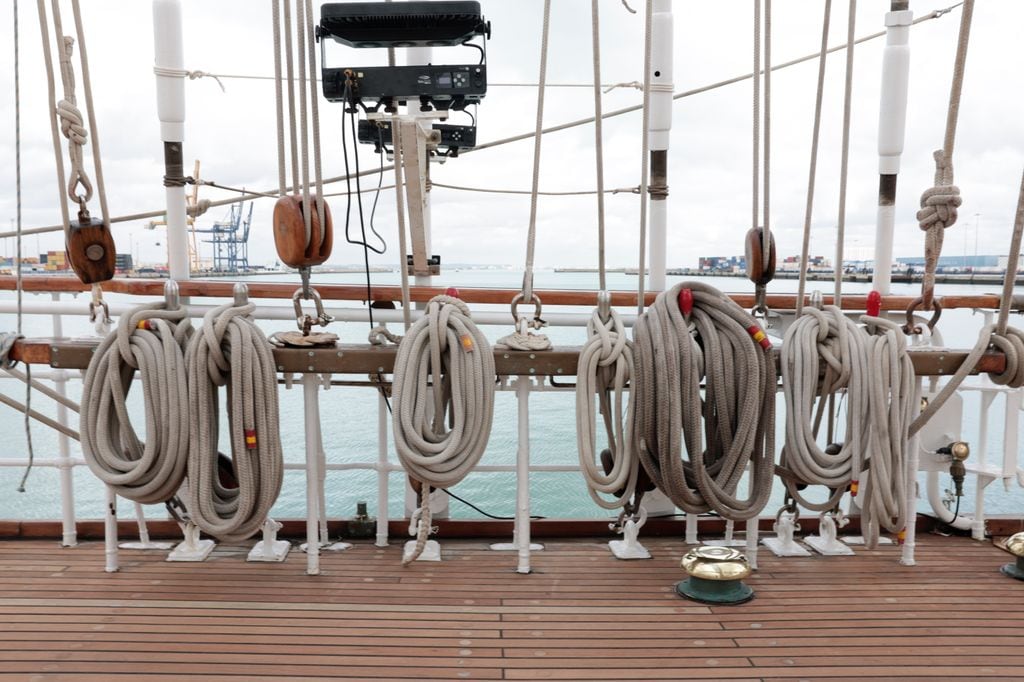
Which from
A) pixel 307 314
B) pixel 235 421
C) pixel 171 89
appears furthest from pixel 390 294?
pixel 171 89

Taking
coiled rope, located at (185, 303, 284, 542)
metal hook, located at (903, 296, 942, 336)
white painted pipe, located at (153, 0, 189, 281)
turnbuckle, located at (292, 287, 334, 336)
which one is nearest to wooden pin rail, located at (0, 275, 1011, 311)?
white painted pipe, located at (153, 0, 189, 281)

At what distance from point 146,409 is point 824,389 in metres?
1.95

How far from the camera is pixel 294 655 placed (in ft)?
5.66

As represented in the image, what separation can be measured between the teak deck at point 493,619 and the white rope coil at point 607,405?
34 centimetres

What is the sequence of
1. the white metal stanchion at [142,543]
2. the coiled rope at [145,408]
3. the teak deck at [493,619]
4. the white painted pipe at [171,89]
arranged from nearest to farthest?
the teak deck at [493,619] < the coiled rope at [145,408] < the white metal stanchion at [142,543] < the white painted pipe at [171,89]

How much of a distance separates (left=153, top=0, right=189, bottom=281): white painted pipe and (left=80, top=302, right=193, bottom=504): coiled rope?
109cm

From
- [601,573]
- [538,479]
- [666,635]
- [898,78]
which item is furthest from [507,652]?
[538,479]

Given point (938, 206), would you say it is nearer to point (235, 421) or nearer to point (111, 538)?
point (235, 421)

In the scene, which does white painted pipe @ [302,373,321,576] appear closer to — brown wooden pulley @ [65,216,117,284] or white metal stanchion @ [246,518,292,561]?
white metal stanchion @ [246,518,292,561]

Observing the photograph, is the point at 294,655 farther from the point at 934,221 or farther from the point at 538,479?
the point at 538,479

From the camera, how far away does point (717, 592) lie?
204 centimetres

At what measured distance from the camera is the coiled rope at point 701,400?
78.0 inches

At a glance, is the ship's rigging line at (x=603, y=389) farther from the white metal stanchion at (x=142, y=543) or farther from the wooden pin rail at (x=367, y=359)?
the white metal stanchion at (x=142, y=543)

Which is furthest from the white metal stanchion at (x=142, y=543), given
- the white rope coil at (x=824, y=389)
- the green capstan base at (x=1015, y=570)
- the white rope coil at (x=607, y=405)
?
the green capstan base at (x=1015, y=570)
